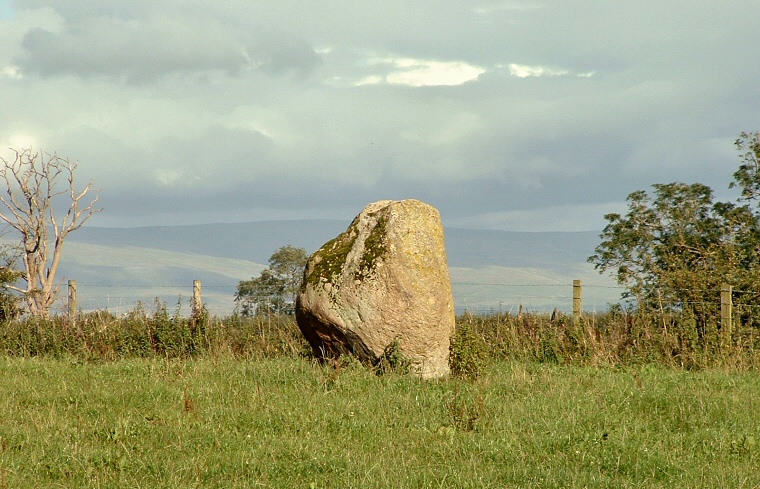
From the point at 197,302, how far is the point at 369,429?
34.8ft

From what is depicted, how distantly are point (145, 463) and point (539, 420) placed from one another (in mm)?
4596

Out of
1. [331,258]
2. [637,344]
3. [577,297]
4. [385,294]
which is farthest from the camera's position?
[577,297]

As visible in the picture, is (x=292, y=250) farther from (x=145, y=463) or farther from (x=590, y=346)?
(x=145, y=463)

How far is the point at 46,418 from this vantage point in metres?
9.55

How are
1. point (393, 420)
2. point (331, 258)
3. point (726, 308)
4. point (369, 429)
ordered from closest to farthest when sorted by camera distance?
1. point (369, 429)
2. point (393, 420)
3. point (331, 258)
4. point (726, 308)

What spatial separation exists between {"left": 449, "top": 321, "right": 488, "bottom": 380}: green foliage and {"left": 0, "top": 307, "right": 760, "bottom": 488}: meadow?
0.03 m

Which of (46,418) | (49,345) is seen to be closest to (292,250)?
(49,345)

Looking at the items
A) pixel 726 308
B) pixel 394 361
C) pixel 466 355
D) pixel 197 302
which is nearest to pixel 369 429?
pixel 394 361

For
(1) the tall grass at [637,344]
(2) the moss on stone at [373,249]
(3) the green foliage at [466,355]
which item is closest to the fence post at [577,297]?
(1) the tall grass at [637,344]

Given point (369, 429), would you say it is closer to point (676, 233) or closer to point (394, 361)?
point (394, 361)

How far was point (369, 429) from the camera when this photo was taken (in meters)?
8.98

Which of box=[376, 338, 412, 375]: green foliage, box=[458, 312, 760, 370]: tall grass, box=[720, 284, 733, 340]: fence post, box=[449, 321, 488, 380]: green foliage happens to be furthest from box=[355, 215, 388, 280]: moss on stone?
box=[720, 284, 733, 340]: fence post

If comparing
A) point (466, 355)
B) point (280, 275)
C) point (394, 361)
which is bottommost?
point (394, 361)

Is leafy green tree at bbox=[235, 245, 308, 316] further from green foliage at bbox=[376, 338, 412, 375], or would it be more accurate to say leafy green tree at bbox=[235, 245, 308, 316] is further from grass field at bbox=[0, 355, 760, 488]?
green foliage at bbox=[376, 338, 412, 375]
